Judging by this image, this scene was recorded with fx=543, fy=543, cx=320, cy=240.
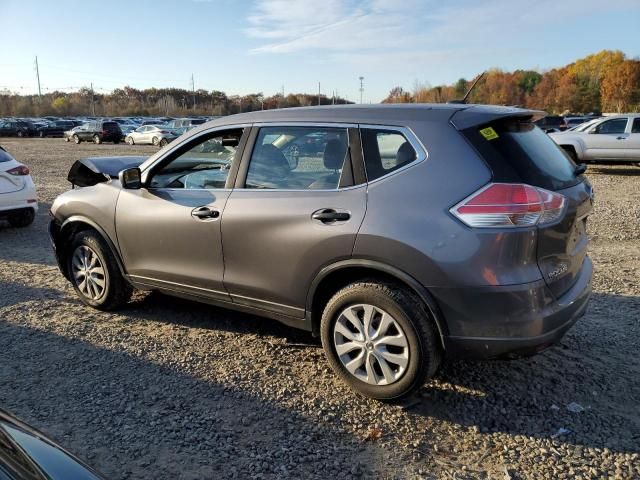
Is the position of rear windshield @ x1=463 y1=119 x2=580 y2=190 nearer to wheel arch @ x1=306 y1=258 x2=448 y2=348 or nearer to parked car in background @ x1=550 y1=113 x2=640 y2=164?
wheel arch @ x1=306 y1=258 x2=448 y2=348

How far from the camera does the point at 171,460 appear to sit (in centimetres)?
289

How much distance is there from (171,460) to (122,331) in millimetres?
1952

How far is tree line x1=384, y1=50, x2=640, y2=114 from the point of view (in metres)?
91.3

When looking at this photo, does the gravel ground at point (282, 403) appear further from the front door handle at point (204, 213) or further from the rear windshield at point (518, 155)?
the rear windshield at point (518, 155)

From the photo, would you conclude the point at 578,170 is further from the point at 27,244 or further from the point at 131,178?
the point at 27,244

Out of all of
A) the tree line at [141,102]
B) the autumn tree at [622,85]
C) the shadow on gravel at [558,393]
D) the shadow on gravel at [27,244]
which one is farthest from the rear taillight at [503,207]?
the autumn tree at [622,85]

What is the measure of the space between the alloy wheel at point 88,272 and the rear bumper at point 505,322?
3.22m

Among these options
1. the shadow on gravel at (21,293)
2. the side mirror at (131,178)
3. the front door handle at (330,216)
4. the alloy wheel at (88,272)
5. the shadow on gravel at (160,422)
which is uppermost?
the side mirror at (131,178)

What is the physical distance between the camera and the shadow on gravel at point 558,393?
3.15 meters

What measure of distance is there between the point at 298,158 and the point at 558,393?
2.31 metres

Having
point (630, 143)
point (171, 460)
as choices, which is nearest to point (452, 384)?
point (171, 460)

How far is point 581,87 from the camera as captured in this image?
96438mm

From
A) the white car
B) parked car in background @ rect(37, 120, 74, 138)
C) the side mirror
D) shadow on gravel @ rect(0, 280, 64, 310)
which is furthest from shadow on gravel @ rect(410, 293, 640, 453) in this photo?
parked car in background @ rect(37, 120, 74, 138)

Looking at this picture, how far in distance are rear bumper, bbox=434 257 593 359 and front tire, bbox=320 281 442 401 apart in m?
0.16
